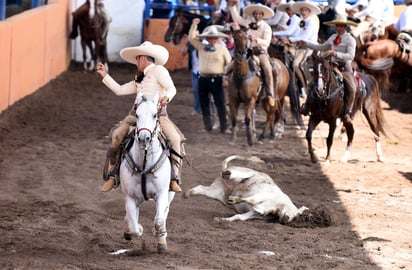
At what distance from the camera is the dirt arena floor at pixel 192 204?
10234 millimetres

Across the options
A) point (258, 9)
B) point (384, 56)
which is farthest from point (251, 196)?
point (384, 56)

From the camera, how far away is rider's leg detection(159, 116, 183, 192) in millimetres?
10766

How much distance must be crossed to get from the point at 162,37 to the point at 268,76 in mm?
10558

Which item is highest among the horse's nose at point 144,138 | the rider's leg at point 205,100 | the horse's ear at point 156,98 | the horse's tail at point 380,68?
the horse's ear at point 156,98

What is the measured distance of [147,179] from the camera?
1037 cm

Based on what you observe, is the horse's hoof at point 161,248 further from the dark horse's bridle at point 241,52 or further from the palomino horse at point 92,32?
the palomino horse at point 92,32

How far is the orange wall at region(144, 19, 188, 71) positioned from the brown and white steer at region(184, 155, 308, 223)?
1620cm

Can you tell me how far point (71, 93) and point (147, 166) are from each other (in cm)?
1389

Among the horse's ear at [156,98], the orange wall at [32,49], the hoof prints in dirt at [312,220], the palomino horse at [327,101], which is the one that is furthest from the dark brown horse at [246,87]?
the horse's ear at [156,98]

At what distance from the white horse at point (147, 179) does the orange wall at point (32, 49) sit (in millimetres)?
9030

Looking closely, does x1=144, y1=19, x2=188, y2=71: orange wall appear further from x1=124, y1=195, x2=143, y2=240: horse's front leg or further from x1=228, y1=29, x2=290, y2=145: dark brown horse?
x1=124, y1=195, x2=143, y2=240: horse's front leg

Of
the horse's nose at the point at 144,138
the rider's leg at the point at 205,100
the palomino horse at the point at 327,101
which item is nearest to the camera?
the horse's nose at the point at 144,138

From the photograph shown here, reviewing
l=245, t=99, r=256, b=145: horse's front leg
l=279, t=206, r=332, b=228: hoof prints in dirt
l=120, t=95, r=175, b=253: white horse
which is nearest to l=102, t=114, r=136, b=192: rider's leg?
l=120, t=95, r=175, b=253: white horse

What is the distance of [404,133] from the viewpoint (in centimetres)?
2145
